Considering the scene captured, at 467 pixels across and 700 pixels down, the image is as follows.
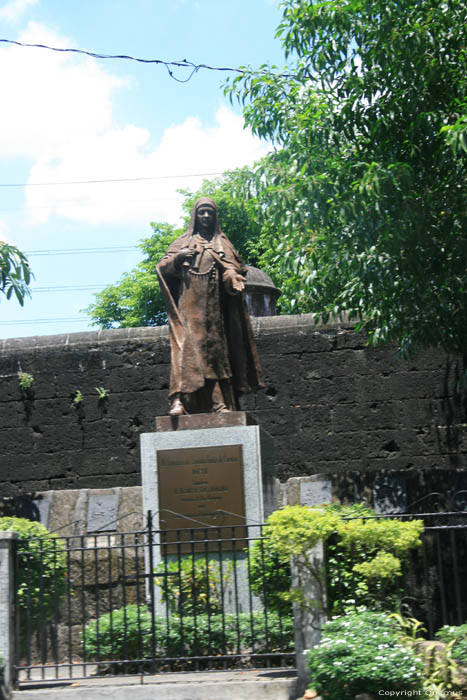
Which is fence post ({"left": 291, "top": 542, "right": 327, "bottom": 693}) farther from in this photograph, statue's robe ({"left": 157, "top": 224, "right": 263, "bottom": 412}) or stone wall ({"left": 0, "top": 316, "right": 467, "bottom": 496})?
stone wall ({"left": 0, "top": 316, "right": 467, "bottom": 496})

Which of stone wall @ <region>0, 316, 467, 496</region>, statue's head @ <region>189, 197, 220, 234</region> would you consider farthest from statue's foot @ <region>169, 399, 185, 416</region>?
stone wall @ <region>0, 316, 467, 496</region>

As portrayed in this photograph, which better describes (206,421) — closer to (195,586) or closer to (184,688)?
(195,586)

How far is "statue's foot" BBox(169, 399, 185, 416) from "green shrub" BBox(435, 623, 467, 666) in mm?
3143

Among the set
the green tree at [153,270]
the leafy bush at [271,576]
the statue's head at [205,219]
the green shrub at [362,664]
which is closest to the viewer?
the green shrub at [362,664]

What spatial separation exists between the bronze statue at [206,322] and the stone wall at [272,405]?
3739 millimetres

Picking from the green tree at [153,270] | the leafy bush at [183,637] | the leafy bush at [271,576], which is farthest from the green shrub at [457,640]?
the green tree at [153,270]

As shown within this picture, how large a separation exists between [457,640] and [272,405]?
670 centimetres

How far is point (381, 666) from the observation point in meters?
5.45

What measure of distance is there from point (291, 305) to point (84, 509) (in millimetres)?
3484

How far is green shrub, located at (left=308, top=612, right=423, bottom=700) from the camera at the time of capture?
5457mm

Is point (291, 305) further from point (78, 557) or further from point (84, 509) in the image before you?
point (78, 557)

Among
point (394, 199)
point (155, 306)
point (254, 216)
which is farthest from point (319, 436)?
point (155, 306)

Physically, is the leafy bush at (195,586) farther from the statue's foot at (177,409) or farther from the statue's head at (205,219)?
the statue's head at (205,219)

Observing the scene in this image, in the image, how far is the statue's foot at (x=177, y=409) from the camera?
8.29 meters
